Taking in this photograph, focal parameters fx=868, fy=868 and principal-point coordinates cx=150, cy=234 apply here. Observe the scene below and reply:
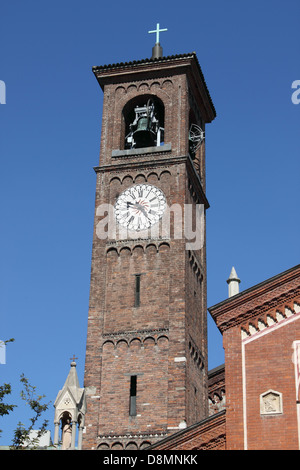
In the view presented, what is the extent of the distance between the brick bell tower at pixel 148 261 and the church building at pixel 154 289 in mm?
42

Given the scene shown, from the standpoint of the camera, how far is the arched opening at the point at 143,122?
38.7 m

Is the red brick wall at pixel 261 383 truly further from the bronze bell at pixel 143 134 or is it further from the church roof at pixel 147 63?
the church roof at pixel 147 63

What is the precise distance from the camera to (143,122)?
38.7 m

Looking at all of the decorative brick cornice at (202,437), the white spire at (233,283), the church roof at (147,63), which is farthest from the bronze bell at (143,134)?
the decorative brick cornice at (202,437)

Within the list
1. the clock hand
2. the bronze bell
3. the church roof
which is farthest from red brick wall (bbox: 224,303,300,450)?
the church roof

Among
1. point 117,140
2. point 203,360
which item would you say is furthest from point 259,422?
point 117,140

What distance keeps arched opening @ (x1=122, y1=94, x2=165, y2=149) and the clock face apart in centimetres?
295

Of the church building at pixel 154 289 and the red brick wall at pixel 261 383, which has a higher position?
the church building at pixel 154 289

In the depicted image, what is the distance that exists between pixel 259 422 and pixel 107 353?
12513 mm

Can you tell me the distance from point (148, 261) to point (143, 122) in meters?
7.20

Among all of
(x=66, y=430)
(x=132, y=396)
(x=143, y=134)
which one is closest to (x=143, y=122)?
(x=143, y=134)

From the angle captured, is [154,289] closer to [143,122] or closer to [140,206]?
[140,206]

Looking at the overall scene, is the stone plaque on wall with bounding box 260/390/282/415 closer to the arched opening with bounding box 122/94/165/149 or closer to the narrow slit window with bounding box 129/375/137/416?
the narrow slit window with bounding box 129/375/137/416

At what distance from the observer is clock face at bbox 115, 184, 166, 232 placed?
35812 mm
